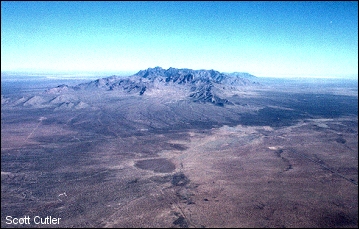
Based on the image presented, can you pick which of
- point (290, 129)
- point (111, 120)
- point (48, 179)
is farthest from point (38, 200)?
point (290, 129)

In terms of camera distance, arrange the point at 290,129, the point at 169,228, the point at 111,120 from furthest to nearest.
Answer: the point at 111,120 → the point at 290,129 → the point at 169,228

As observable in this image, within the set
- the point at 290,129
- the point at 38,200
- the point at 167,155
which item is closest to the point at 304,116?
the point at 290,129

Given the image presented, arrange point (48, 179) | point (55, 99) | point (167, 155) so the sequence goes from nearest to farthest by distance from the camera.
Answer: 1. point (48, 179)
2. point (167, 155)
3. point (55, 99)

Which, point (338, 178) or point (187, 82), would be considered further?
point (187, 82)

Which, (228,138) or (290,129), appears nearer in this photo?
(228,138)

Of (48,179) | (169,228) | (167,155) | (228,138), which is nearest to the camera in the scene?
(169,228)

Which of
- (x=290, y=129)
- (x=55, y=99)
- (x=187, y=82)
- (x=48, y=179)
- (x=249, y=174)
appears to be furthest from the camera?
(x=187, y=82)

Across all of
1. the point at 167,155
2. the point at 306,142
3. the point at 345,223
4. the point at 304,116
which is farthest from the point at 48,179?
the point at 304,116

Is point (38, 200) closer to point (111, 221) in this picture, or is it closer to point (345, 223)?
point (111, 221)

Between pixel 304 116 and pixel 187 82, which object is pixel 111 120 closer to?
pixel 304 116
